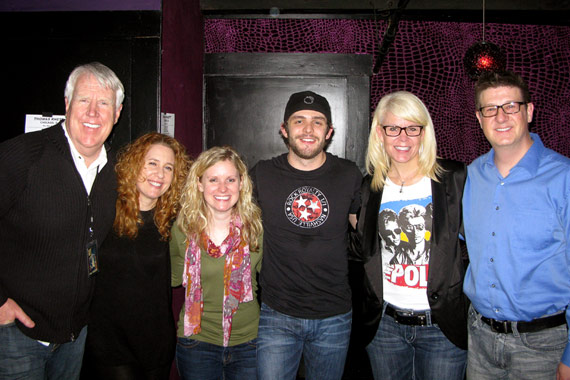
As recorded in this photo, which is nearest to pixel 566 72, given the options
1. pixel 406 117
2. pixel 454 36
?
pixel 454 36

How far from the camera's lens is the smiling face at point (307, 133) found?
1992 mm

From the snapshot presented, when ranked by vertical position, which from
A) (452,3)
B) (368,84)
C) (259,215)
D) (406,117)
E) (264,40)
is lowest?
(259,215)

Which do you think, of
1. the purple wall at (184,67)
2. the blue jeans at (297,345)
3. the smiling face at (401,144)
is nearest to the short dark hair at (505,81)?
the smiling face at (401,144)

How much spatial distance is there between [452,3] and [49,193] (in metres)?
3.83

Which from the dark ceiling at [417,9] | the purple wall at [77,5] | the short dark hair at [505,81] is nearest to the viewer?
the short dark hair at [505,81]

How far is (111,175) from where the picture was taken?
1827mm

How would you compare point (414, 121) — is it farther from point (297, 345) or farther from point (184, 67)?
point (184, 67)

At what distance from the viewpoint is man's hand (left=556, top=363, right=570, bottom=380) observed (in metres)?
1.36

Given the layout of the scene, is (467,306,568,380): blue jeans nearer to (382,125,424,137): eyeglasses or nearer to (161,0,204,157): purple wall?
(382,125,424,137): eyeglasses

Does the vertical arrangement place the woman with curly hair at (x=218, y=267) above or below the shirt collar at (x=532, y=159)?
below

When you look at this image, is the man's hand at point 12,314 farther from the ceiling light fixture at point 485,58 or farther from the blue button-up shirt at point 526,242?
the ceiling light fixture at point 485,58

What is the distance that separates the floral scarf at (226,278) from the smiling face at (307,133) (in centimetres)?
61

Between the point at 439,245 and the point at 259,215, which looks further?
the point at 259,215

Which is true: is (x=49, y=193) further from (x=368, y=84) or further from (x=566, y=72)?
(x=566, y=72)
